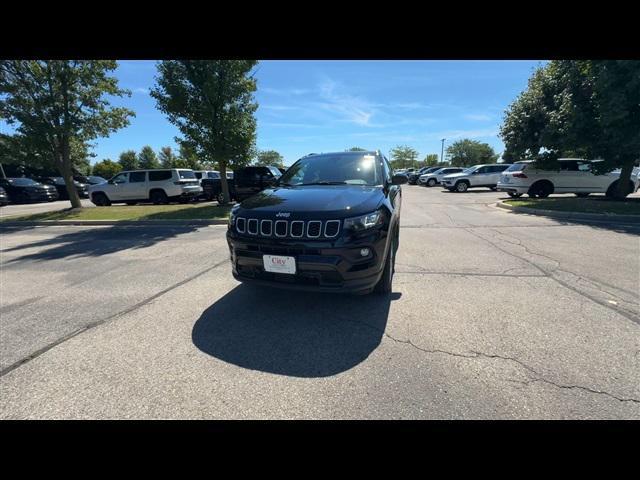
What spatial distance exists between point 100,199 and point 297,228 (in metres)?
17.0

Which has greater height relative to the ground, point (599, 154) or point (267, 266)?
point (599, 154)

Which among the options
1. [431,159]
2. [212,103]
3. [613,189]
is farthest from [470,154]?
[212,103]

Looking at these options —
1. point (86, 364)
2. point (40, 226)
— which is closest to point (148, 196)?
point (40, 226)

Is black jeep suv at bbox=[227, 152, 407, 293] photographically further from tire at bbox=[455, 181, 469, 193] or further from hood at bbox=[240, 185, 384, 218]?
tire at bbox=[455, 181, 469, 193]

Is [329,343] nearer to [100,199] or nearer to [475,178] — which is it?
[100,199]

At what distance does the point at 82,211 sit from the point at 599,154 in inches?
806

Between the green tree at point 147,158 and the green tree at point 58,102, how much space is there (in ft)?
190

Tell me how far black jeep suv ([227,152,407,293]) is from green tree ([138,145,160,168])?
7051cm

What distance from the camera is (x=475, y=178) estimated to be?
1969 cm

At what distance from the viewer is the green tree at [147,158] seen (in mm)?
61869

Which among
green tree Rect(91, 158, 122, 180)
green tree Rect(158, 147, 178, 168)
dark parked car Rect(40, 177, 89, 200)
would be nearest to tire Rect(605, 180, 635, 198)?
dark parked car Rect(40, 177, 89, 200)
